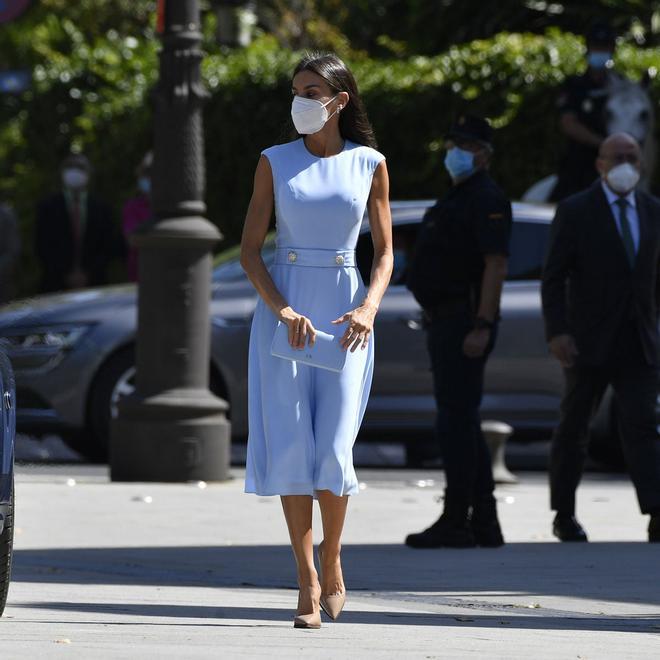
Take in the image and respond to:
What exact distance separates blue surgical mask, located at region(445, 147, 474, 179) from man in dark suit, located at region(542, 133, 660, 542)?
0.55 m

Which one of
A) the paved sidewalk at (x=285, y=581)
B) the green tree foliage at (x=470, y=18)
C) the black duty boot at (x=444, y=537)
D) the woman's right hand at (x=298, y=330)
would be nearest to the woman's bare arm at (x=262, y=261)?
the woman's right hand at (x=298, y=330)

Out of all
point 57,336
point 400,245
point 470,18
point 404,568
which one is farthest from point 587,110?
point 470,18

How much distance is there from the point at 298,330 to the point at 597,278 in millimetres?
3196

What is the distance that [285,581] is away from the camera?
7965mm

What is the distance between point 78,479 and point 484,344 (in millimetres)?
3702

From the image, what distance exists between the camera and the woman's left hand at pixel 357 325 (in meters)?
6.53

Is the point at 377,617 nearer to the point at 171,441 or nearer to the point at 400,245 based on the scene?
the point at 171,441

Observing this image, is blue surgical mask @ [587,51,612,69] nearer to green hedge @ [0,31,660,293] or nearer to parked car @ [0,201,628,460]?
parked car @ [0,201,628,460]

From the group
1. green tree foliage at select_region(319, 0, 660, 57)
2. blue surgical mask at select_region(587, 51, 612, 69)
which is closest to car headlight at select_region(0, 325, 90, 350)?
blue surgical mask at select_region(587, 51, 612, 69)

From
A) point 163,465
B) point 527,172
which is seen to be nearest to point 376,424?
point 163,465

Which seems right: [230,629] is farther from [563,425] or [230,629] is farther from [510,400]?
[510,400]

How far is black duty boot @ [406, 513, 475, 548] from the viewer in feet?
29.9

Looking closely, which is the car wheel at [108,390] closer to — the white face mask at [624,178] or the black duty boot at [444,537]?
the black duty boot at [444,537]

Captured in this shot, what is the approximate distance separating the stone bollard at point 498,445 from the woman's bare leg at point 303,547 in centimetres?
547
